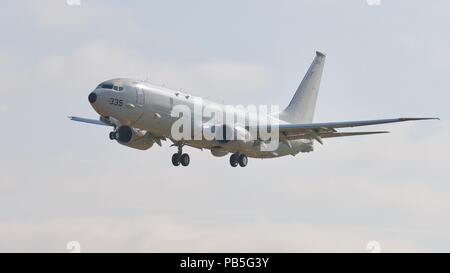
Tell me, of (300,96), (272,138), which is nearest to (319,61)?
(300,96)

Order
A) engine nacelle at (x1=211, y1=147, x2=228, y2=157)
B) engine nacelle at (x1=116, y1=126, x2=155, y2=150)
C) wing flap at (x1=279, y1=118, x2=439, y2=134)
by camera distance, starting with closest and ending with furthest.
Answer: wing flap at (x1=279, y1=118, x2=439, y2=134), engine nacelle at (x1=116, y1=126, x2=155, y2=150), engine nacelle at (x1=211, y1=147, x2=228, y2=157)

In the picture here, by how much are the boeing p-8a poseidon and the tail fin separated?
485 centimetres

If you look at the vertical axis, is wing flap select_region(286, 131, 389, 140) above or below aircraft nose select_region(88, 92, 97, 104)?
above

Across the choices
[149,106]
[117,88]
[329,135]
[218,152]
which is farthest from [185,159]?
[329,135]

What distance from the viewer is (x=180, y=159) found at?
7800cm

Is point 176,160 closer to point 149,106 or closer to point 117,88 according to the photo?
point 149,106

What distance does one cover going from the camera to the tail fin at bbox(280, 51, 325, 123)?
9206cm

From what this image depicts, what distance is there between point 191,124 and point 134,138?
204 inches

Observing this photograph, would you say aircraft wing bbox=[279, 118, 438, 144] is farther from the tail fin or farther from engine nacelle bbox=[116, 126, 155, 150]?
the tail fin

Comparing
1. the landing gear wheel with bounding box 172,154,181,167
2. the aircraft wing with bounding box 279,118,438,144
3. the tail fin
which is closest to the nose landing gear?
the landing gear wheel with bounding box 172,154,181,167

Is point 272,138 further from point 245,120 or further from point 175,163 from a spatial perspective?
point 175,163

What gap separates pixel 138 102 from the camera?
70688 millimetres

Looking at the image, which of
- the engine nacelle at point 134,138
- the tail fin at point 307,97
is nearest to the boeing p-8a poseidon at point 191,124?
the engine nacelle at point 134,138
